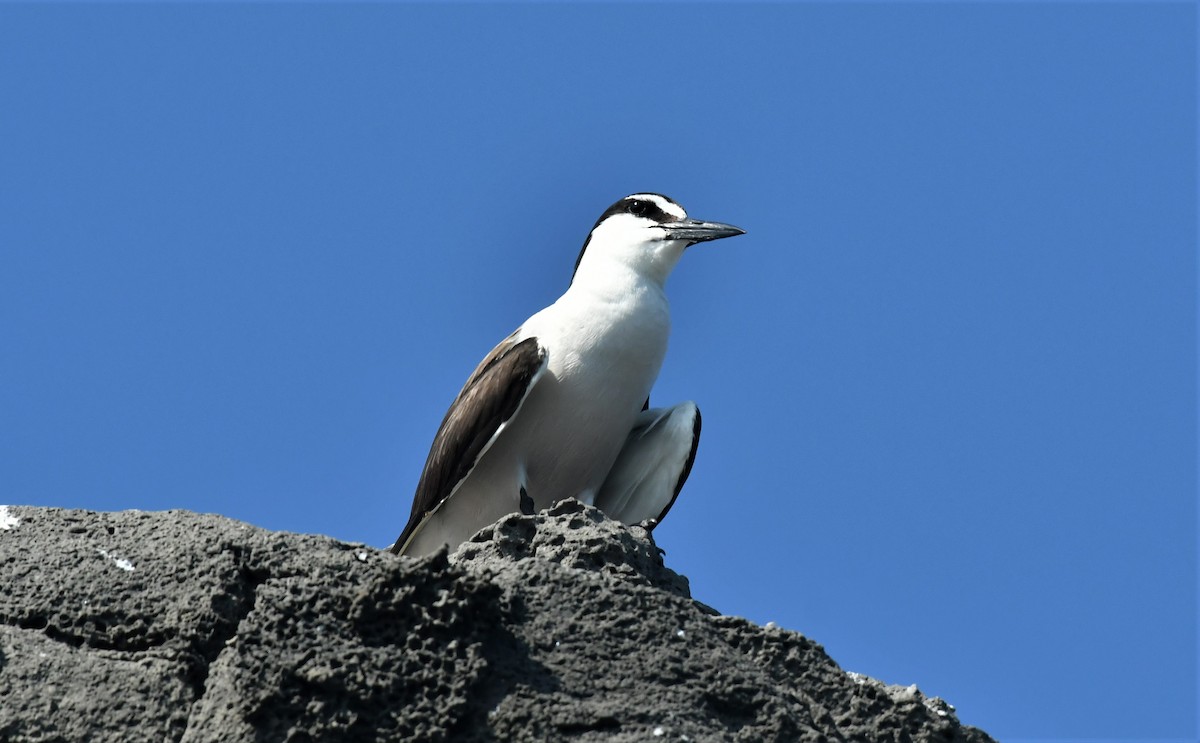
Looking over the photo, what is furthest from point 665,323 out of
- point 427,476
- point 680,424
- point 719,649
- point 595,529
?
point 719,649

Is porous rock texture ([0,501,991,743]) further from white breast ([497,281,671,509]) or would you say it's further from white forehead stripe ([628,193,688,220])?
white forehead stripe ([628,193,688,220])

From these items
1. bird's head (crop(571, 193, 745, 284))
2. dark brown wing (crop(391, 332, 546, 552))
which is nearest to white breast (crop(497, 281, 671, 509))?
dark brown wing (crop(391, 332, 546, 552))

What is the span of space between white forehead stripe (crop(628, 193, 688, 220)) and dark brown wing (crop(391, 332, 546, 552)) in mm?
1795

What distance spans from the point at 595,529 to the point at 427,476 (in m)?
3.63

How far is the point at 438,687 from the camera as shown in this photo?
516 centimetres

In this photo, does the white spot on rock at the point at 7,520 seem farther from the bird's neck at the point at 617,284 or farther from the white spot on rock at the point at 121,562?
the bird's neck at the point at 617,284

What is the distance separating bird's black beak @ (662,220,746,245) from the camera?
1084 centimetres

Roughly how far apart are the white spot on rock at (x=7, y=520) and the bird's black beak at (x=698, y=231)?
215 inches

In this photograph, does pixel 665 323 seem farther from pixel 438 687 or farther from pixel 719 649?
pixel 438 687

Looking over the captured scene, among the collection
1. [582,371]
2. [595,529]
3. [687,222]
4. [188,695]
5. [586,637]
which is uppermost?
[687,222]

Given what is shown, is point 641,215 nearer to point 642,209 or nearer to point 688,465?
point 642,209

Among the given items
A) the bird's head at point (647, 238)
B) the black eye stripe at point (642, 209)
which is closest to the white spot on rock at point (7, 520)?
the bird's head at point (647, 238)

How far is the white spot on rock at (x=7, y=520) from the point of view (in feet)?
20.6

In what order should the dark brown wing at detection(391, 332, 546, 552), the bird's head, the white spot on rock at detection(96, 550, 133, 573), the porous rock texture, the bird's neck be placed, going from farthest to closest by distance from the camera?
the bird's head < the bird's neck < the dark brown wing at detection(391, 332, 546, 552) < the white spot on rock at detection(96, 550, 133, 573) < the porous rock texture
